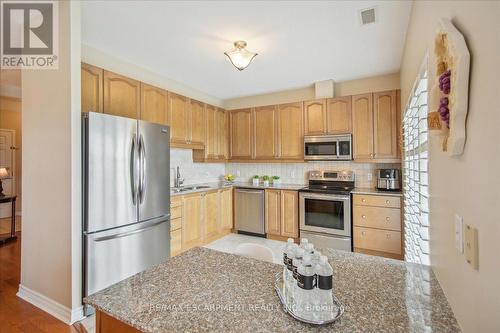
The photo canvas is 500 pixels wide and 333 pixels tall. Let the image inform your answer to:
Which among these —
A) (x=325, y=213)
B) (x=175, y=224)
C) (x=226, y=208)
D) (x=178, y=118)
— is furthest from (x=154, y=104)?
(x=325, y=213)

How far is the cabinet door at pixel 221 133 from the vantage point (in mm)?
4738

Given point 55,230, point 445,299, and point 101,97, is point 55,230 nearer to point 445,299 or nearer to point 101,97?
point 101,97

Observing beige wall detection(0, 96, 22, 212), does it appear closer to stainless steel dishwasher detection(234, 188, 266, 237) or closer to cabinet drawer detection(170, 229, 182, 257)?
cabinet drawer detection(170, 229, 182, 257)

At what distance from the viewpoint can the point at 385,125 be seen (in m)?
3.61

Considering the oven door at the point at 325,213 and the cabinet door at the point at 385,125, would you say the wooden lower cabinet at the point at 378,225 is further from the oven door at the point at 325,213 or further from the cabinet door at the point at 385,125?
the cabinet door at the point at 385,125

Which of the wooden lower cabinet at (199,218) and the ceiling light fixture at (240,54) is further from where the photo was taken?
the wooden lower cabinet at (199,218)

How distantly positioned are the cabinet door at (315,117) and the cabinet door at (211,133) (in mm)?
1664

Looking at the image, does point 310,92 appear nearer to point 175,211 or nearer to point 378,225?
point 378,225

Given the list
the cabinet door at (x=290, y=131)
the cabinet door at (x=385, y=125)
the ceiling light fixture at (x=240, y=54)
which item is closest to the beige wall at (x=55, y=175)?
the ceiling light fixture at (x=240, y=54)

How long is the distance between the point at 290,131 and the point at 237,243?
213cm

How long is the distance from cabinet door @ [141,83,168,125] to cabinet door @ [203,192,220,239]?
1.36 meters

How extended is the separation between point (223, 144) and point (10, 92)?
4.18m

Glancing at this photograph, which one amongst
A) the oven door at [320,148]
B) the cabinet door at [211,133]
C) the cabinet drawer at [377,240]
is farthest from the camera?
the cabinet door at [211,133]

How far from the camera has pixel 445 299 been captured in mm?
961
